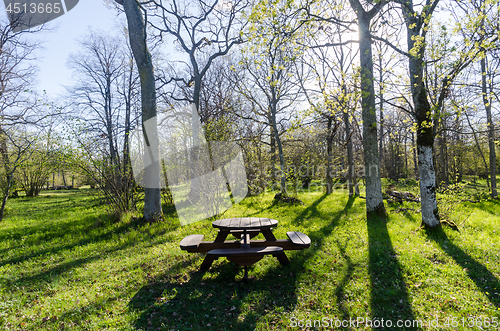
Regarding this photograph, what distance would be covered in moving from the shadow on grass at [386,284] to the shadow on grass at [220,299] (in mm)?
506

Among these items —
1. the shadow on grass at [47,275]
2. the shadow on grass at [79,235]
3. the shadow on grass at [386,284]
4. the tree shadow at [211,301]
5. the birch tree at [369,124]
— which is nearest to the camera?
the tree shadow at [211,301]

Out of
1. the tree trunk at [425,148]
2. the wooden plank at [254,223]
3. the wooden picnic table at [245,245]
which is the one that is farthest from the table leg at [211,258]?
the tree trunk at [425,148]

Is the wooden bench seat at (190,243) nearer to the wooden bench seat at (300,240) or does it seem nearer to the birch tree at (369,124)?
the wooden bench seat at (300,240)

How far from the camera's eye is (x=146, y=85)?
291 inches

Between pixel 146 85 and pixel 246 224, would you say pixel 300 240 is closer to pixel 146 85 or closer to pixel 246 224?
pixel 246 224

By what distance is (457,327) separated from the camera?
2.61 meters

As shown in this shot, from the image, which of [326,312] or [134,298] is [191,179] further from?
[326,312]

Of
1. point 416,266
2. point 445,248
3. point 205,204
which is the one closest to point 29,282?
point 205,204

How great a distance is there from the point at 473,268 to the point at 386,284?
1583 millimetres

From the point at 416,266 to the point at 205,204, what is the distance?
5.38 m

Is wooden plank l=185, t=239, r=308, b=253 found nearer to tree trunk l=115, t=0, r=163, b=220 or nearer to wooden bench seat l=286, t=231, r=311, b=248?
wooden bench seat l=286, t=231, r=311, b=248

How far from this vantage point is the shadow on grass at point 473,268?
322 cm

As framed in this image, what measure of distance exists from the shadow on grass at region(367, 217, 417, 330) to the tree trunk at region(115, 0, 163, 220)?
5885 millimetres

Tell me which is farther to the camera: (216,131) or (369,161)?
(216,131)
